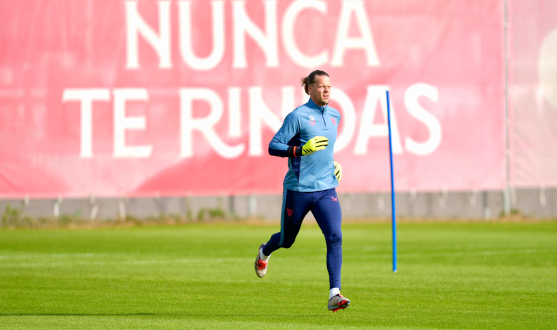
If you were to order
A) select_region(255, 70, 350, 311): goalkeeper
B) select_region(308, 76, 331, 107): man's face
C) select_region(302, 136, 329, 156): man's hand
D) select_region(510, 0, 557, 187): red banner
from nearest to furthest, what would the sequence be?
select_region(302, 136, 329, 156): man's hand < select_region(255, 70, 350, 311): goalkeeper < select_region(308, 76, 331, 107): man's face < select_region(510, 0, 557, 187): red banner

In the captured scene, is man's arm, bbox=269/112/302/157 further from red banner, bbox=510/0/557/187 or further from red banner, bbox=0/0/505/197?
red banner, bbox=510/0/557/187

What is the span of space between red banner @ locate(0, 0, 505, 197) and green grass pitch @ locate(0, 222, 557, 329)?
5.01m

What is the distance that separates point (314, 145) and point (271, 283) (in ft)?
12.4

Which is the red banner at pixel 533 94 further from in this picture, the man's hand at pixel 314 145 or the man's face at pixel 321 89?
the man's hand at pixel 314 145

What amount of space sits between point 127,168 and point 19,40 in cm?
534

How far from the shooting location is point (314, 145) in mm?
9203

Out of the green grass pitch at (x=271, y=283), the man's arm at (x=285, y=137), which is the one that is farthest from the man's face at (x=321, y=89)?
the green grass pitch at (x=271, y=283)

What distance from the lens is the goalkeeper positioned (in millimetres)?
9312

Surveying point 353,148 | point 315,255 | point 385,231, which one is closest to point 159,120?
point 353,148

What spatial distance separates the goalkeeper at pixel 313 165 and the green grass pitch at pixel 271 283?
3.25 feet

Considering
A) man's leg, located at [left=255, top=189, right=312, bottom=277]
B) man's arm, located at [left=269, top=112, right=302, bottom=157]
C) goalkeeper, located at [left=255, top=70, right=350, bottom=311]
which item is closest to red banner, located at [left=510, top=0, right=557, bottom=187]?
man's leg, located at [left=255, top=189, right=312, bottom=277]

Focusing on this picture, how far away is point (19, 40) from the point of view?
2717 centimetres

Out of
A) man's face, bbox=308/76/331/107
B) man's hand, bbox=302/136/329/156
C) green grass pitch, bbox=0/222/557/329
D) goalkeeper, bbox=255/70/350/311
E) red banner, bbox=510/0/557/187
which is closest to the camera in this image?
green grass pitch, bbox=0/222/557/329

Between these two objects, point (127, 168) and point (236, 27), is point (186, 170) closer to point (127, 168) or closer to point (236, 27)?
point (127, 168)
